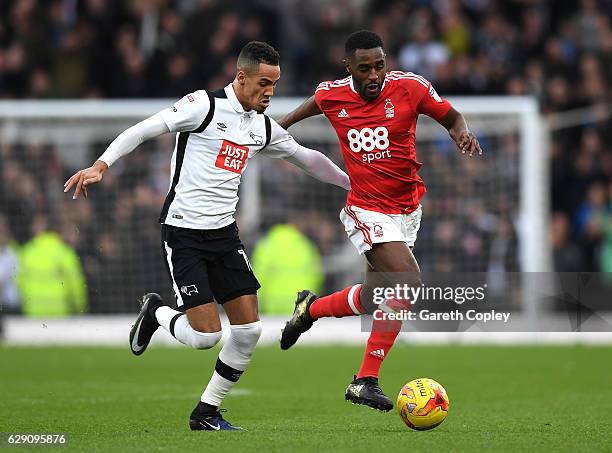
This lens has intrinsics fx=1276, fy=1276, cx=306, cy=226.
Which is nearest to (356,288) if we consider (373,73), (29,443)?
(373,73)

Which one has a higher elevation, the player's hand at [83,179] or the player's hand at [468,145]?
the player's hand at [468,145]

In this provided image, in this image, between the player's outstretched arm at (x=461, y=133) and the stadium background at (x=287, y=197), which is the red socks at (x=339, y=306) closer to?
the stadium background at (x=287, y=197)

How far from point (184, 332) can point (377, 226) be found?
1556 mm

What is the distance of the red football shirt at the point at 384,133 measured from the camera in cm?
901

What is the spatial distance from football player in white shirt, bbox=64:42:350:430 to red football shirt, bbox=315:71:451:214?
74cm

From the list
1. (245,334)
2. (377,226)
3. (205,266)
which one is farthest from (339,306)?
(205,266)

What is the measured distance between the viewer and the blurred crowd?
58.1 feet

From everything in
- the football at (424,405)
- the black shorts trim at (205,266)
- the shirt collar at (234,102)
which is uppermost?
the shirt collar at (234,102)

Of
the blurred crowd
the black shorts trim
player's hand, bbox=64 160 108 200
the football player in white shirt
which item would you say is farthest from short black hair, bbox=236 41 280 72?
the blurred crowd

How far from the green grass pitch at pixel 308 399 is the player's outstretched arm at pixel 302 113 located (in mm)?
2167

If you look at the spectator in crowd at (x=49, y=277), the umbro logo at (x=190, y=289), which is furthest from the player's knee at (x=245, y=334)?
the spectator in crowd at (x=49, y=277)

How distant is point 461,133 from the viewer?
8.71 m

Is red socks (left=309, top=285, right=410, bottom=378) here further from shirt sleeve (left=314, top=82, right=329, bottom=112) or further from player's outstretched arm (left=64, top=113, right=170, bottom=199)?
player's outstretched arm (left=64, top=113, right=170, bottom=199)

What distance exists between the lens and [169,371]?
14.0 metres
